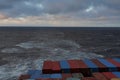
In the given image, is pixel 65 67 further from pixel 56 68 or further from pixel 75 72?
pixel 75 72

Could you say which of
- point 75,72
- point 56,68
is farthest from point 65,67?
point 75,72

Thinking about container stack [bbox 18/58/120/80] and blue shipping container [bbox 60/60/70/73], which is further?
blue shipping container [bbox 60/60/70/73]

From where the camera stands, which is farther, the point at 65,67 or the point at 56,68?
the point at 65,67

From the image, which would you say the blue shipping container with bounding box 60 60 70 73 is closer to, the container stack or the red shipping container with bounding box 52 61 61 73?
the container stack

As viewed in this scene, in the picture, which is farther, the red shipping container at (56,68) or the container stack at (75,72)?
the red shipping container at (56,68)

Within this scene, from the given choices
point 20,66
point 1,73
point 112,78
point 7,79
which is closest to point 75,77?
point 112,78

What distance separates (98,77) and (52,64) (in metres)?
9.18

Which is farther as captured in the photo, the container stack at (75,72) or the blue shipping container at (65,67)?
the blue shipping container at (65,67)

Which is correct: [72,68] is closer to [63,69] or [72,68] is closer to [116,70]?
[63,69]

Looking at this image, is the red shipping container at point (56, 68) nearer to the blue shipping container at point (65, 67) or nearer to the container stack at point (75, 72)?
the container stack at point (75, 72)

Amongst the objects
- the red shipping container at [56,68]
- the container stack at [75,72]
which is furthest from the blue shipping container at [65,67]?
the red shipping container at [56,68]


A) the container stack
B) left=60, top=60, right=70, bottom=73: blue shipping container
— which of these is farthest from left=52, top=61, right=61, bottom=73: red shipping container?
left=60, top=60, right=70, bottom=73: blue shipping container

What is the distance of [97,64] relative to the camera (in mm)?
32312

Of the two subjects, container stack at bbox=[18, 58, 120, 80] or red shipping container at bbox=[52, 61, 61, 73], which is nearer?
container stack at bbox=[18, 58, 120, 80]
